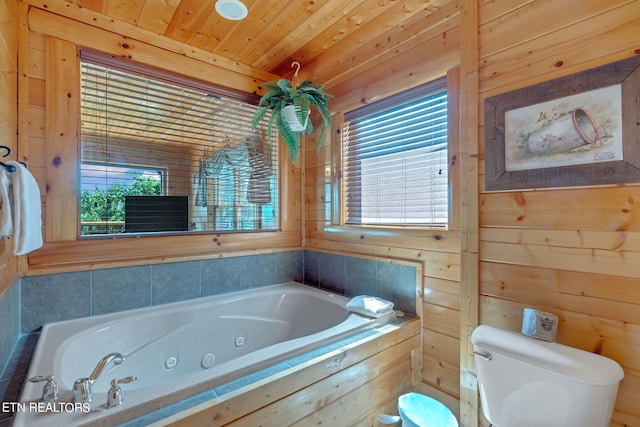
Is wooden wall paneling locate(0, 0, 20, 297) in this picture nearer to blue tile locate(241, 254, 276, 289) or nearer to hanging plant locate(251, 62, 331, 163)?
hanging plant locate(251, 62, 331, 163)

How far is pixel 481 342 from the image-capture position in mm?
1212

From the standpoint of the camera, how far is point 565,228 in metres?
1.17

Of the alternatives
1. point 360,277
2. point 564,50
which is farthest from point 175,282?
point 564,50

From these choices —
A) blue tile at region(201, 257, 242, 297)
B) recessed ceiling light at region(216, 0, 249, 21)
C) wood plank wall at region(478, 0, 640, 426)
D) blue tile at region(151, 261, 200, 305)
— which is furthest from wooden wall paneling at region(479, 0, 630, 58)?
blue tile at region(151, 261, 200, 305)

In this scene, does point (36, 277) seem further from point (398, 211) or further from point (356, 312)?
point (398, 211)

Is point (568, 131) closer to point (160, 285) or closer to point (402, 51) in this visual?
point (402, 51)

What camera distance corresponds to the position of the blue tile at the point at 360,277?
6.91 feet

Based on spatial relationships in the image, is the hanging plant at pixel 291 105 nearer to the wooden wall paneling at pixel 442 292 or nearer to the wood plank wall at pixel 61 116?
the wood plank wall at pixel 61 116

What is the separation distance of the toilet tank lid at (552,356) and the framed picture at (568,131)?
63 cm

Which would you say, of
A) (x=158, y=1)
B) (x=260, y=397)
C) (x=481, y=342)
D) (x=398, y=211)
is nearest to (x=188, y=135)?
(x=158, y=1)

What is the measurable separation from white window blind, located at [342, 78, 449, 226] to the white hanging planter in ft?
1.64

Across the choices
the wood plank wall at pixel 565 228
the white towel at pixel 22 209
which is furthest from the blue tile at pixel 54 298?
the wood plank wall at pixel 565 228

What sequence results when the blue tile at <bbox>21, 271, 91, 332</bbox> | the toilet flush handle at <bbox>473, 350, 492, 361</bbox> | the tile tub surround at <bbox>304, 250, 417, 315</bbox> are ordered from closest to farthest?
the toilet flush handle at <bbox>473, 350, 492, 361</bbox>
the blue tile at <bbox>21, 271, 91, 332</bbox>
the tile tub surround at <bbox>304, 250, 417, 315</bbox>

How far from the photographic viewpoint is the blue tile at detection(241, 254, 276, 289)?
7.80 ft
